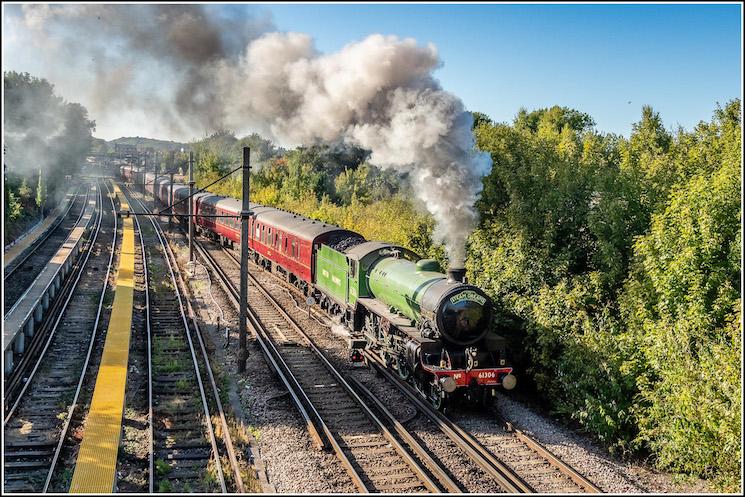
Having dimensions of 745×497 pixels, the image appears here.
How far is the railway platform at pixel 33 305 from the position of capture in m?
14.8

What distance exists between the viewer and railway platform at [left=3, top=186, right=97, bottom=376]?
14.8m

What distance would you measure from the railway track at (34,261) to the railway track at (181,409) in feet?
14.8

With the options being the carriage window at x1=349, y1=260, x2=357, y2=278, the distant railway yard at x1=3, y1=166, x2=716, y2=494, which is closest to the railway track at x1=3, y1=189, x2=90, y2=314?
the distant railway yard at x1=3, y1=166, x2=716, y2=494

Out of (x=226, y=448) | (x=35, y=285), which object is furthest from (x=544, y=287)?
(x=35, y=285)

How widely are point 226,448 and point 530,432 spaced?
587cm

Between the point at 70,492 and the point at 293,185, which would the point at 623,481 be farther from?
the point at 293,185

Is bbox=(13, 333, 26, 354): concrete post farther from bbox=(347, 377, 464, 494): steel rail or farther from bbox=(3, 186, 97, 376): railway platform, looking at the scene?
bbox=(347, 377, 464, 494): steel rail

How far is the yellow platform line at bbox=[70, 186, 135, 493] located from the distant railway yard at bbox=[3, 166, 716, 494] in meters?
0.04

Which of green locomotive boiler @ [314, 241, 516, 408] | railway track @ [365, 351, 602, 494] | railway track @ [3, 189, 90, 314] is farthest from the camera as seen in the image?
railway track @ [3, 189, 90, 314]

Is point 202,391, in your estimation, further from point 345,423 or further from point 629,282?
point 629,282

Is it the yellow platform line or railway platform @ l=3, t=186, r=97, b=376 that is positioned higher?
railway platform @ l=3, t=186, r=97, b=376

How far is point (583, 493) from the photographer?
31.6ft

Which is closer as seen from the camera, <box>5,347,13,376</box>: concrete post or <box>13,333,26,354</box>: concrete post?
<box>5,347,13,376</box>: concrete post

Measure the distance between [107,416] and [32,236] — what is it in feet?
95.4
